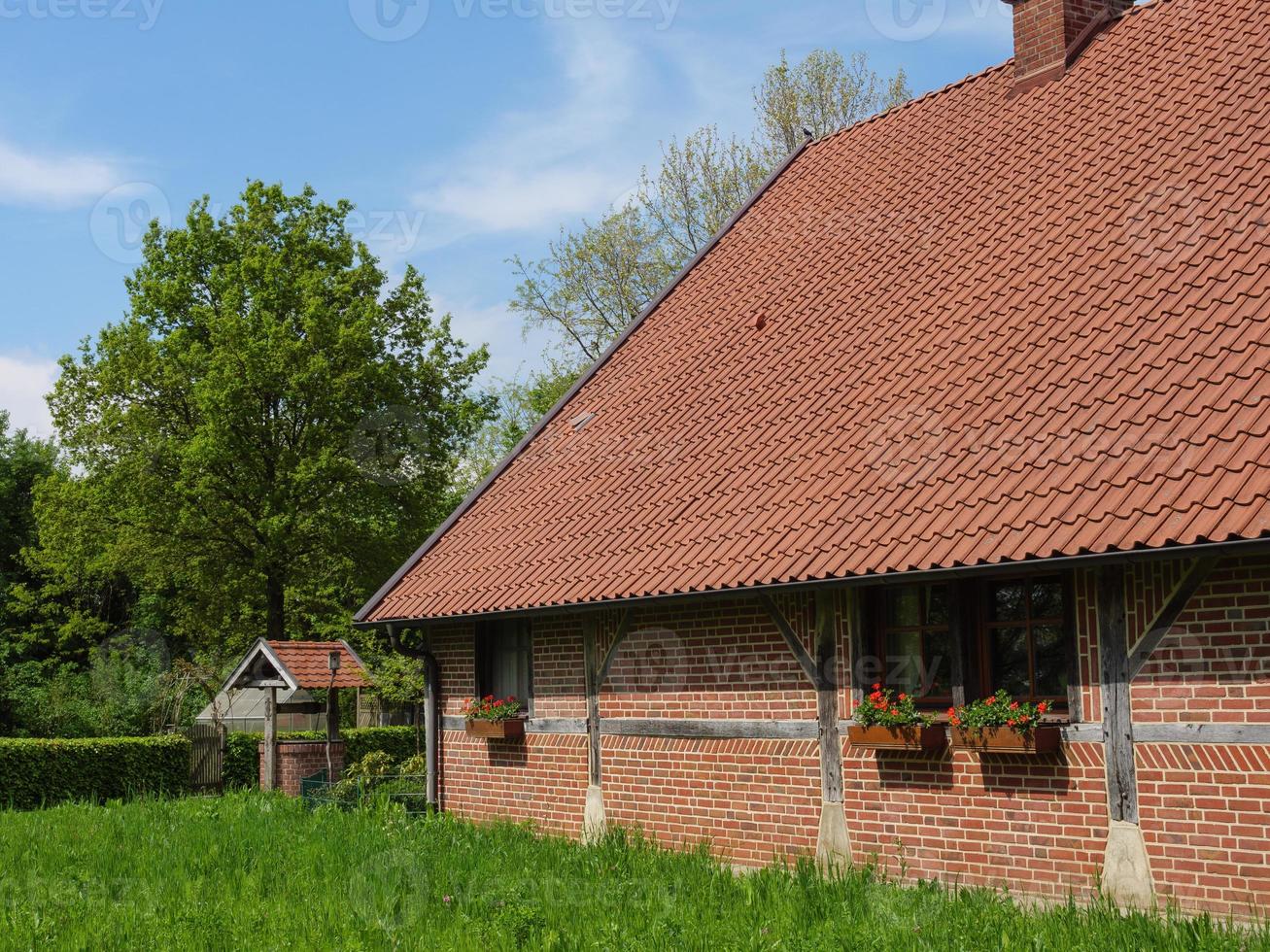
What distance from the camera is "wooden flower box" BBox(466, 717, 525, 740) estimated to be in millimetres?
13562

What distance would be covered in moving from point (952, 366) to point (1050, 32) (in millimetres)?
4907

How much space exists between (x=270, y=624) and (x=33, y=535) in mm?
15808

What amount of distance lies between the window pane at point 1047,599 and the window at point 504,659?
20.0 ft

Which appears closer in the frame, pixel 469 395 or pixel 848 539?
pixel 848 539

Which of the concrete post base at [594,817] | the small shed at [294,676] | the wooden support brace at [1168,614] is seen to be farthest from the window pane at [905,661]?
the small shed at [294,676]

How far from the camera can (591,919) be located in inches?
331

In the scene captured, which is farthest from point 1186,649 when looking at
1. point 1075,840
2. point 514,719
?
point 514,719

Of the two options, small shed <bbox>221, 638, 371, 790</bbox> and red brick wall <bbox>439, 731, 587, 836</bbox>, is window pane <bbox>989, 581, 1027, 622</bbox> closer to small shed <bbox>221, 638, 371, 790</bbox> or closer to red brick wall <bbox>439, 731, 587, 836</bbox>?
red brick wall <bbox>439, 731, 587, 836</bbox>

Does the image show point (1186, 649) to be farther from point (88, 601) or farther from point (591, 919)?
point (88, 601)

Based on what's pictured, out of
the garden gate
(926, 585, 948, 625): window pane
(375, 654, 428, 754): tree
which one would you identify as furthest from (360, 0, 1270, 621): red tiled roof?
the garden gate

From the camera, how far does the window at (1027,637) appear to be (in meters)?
9.05

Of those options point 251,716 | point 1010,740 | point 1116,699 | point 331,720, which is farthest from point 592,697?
point 251,716

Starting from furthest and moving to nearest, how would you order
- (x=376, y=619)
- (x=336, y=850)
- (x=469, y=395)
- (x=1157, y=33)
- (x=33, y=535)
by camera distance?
(x=33, y=535) → (x=469, y=395) → (x=376, y=619) → (x=1157, y=33) → (x=336, y=850)

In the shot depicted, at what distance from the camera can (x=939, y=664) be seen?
9859mm
